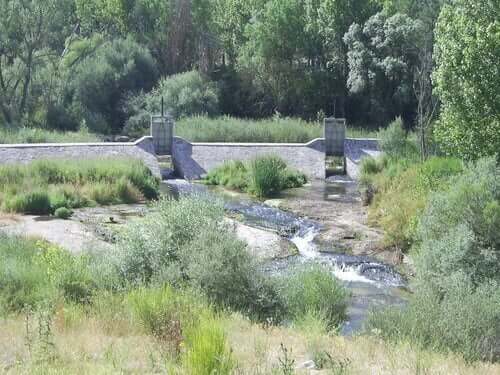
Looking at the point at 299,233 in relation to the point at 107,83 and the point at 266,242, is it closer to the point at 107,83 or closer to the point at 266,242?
the point at 266,242

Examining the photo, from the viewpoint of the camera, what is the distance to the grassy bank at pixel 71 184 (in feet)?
69.6

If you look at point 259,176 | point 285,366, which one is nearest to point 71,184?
point 259,176

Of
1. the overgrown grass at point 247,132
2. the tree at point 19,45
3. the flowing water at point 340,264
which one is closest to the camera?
the flowing water at point 340,264

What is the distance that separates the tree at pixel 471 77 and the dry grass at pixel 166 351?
32.0ft

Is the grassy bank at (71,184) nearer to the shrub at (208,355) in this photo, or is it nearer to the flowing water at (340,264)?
the flowing water at (340,264)

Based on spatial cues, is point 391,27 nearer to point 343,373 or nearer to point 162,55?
point 162,55

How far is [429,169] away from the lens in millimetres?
19750

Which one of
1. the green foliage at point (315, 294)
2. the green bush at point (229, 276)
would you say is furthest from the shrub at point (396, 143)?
the green bush at point (229, 276)

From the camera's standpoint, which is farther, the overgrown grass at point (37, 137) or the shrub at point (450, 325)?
the overgrown grass at point (37, 137)

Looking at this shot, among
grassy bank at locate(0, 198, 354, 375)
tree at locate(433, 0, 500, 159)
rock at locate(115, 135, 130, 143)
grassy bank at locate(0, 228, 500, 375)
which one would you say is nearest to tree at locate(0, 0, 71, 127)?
rock at locate(115, 135, 130, 143)

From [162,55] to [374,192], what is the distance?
2704 cm

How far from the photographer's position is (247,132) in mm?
35094

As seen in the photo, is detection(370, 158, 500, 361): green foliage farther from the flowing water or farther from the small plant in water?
the small plant in water

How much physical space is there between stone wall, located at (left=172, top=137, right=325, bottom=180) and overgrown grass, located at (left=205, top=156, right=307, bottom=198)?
98 cm
